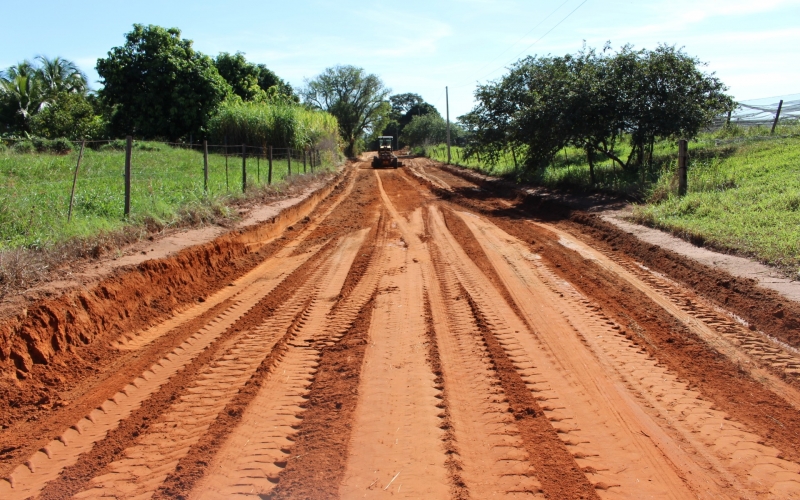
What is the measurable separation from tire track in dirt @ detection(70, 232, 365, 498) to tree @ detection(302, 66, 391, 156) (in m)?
72.6

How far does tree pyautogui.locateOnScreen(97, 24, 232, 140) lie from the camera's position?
114 feet

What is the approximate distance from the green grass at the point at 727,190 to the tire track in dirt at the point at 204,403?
22.0 ft

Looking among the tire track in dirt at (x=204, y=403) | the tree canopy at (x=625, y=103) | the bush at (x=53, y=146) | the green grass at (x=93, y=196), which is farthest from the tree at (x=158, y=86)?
the tire track in dirt at (x=204, y=403)

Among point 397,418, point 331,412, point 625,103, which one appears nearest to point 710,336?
point 397,418

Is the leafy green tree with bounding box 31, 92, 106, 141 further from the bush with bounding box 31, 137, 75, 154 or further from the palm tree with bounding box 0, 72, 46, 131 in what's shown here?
the bush with bounding box 31, 137, 75, 154

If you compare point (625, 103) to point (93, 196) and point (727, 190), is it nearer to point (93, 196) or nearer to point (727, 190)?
point (727, 190)

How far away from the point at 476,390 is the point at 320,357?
1725mm

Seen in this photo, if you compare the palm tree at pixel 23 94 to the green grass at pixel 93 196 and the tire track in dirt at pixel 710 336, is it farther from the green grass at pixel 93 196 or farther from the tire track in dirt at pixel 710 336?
the tire track in dirt at pixel 710 336

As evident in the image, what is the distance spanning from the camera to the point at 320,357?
584 cm

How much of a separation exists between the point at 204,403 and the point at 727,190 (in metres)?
13.1

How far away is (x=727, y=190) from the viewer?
44.5 ft

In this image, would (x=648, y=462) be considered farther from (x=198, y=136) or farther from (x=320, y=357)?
(x=198, y=136)

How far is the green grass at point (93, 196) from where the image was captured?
28.5 ft

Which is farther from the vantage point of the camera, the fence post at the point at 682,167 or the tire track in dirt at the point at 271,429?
the fence post at the point at 682,167
